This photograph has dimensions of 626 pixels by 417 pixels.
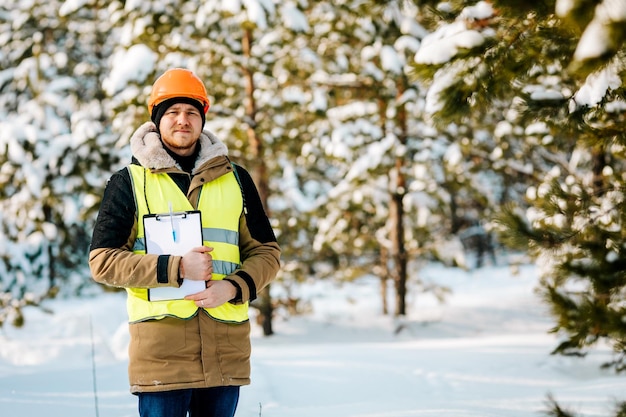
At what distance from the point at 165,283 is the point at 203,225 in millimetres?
299

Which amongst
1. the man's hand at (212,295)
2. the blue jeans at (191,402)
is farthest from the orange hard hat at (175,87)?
→ the blue jeans at (191,402)

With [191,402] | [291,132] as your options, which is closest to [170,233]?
[191,402]

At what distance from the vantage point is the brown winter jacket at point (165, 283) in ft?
7.32

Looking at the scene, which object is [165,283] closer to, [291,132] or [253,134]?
[253,134]

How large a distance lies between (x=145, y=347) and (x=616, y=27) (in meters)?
1.91

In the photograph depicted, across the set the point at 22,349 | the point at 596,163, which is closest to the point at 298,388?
the point at 22,349

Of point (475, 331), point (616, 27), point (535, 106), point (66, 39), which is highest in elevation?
point (66, 39)

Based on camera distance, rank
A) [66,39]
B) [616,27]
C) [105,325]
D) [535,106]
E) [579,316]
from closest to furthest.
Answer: [616,27] < [579,316] < [535,106] < [105,325] < [66,39]

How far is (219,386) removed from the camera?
7.72ft

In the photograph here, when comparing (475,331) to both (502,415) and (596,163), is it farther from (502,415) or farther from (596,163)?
(502,415)

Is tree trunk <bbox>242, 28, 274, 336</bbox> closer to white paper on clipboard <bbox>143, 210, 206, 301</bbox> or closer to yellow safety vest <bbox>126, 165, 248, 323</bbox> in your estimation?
yellow safety vest <bbox>126, 165, 248, 323</bbox>

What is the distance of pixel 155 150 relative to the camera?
2.38 meters

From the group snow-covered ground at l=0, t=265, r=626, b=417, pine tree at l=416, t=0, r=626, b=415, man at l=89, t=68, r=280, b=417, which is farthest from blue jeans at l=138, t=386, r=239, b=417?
pine tree at l=416, t=0, r=626, b=415

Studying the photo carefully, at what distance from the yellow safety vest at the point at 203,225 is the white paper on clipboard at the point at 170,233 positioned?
5 cm
